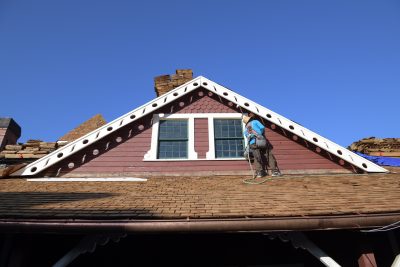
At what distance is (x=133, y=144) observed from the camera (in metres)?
8.29

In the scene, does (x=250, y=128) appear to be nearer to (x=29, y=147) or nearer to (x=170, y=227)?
(x=170, y=227)

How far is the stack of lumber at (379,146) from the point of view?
1191 centimetres

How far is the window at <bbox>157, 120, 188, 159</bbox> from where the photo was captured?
8.38 meters

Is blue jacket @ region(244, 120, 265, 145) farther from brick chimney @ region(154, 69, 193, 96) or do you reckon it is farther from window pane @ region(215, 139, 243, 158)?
brick chimney @ region(154, 69, 193, 96)

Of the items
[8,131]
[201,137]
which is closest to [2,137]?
[8,131]

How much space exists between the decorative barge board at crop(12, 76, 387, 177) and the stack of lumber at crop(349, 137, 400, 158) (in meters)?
4.95

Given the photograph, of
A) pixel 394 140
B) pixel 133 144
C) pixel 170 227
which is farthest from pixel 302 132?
pixel 394 140

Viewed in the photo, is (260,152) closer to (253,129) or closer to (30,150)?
(253,129)

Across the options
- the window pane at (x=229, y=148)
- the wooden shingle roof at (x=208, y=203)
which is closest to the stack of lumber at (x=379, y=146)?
the wooden shingle roof at (x=208, y=203)

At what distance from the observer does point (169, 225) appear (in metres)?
3.91

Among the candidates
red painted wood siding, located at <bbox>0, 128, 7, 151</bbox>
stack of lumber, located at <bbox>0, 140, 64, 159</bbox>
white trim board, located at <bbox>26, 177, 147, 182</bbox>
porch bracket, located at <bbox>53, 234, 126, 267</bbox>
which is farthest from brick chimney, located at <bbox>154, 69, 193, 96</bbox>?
red painted wood siding, located at <bbox>0, 128, 7, 151</bbox>

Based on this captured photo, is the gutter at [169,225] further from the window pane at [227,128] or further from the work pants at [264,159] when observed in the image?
the window pane at [227,128]

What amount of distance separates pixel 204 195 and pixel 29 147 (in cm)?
725

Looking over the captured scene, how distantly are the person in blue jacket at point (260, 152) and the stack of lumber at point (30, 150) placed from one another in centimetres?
655
